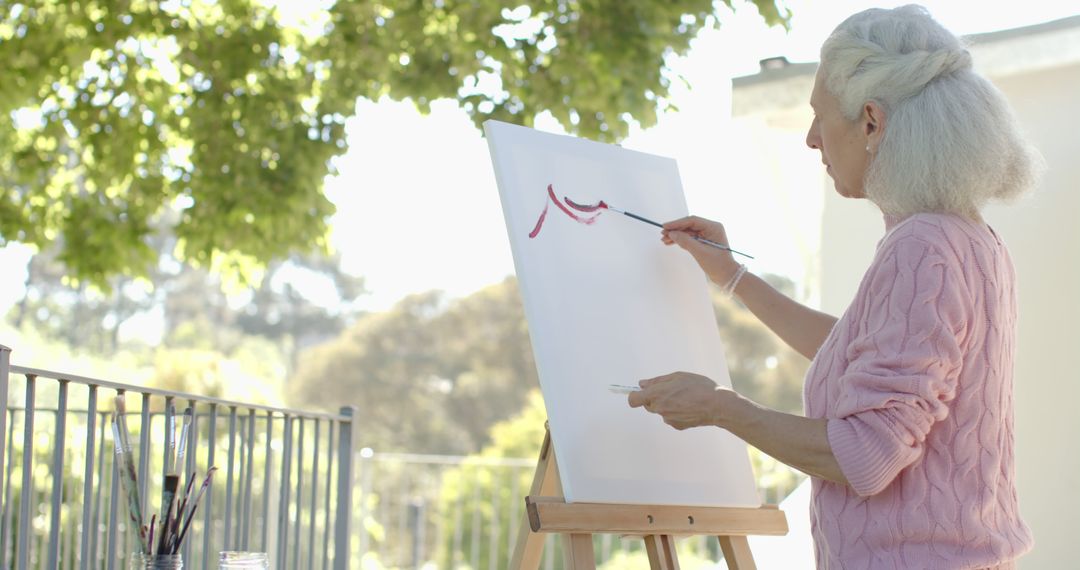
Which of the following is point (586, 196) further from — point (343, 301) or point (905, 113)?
point (343, 301)

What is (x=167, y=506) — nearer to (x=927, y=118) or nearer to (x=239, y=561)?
(x=239, y=561)

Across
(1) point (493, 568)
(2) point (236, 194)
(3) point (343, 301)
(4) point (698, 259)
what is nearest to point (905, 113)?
(4) point (698, 259)

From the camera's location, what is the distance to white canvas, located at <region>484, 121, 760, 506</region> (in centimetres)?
198

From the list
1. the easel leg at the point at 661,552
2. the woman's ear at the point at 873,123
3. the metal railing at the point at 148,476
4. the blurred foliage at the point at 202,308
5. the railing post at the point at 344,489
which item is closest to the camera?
the woman's ear at the point at 873,123

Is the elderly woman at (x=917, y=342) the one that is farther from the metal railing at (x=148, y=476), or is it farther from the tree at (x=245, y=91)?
the tree at (x=245, y=91)

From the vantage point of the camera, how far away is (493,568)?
535 cm

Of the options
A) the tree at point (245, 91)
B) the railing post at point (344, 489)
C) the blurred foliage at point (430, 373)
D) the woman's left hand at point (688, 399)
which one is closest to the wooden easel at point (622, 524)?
the woman's left hand at point (688, 399)

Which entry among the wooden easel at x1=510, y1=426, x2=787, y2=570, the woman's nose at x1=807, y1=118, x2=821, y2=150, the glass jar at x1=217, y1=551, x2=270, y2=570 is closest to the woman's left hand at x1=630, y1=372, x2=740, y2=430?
the wooden easel at x1=510, y1=426, x2=787, y2=570

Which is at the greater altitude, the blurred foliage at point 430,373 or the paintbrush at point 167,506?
the blurred foliage at point 430,373

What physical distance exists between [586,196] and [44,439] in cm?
424

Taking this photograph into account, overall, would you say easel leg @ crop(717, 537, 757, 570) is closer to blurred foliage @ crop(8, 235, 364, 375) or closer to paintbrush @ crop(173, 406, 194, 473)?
paintbrush @ crop(173, 406, 194, 473)

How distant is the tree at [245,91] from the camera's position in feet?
14.5

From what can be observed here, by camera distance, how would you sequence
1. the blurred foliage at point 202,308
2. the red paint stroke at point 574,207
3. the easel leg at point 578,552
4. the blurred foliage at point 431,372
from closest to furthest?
1. the easel leg at point 578,552
2. the red paint stroke at point 574,207
3. the blurred foliage at point 431,372
4. the blurred foliage at point 202,308

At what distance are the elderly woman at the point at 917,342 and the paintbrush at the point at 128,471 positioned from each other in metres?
0.81
